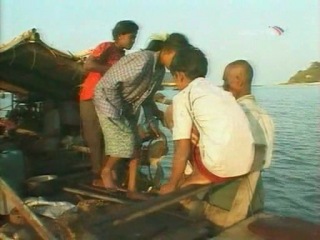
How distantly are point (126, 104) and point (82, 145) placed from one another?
41 cm

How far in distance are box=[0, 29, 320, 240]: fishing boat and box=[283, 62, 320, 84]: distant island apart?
2.04ft

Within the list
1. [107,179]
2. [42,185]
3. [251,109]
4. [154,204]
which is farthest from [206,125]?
[42,185]

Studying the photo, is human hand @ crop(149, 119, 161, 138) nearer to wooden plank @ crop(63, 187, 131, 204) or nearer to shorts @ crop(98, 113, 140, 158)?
shorts @ crop(98, 113, 140, 158)

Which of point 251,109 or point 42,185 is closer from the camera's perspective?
point 251,109

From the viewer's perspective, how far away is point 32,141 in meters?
3.47

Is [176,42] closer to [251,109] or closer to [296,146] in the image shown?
[251,109]

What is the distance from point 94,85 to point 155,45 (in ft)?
2.19

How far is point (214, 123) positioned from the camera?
8.87ft

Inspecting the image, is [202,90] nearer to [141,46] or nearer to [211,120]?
[211,120]

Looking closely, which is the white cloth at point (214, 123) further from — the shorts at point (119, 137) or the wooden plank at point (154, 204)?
the shorts at point (119, 137)

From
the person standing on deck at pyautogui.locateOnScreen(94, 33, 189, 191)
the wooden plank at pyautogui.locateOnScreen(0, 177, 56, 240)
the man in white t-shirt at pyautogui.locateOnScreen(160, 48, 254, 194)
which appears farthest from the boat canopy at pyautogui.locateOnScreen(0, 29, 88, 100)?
the wooden plank at pyautogui.locateOnScreen(0, 177, 56, 240)

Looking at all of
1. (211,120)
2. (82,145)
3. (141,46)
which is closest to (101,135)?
(82,145)

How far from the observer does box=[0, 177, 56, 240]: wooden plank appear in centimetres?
249

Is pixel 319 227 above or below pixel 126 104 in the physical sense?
below
